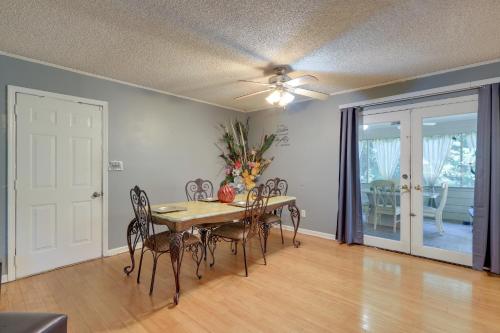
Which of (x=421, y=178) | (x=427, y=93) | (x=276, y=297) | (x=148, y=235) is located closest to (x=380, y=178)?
(x=421, y=178)

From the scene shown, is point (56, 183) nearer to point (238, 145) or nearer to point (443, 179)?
point (238, 145)

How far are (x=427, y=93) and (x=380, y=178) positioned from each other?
50.8 inches

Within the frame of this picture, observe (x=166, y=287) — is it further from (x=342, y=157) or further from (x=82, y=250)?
A: (x=342, y=157)

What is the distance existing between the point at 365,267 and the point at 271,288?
1295mm

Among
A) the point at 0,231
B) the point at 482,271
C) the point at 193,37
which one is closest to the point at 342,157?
the point at 482,271

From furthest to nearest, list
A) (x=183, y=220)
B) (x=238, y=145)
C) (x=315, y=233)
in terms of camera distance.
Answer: (x=238, y=145), (x=315, y=233), (x=183, y=220)

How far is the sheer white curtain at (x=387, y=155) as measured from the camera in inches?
146

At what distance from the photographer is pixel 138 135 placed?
378 cm

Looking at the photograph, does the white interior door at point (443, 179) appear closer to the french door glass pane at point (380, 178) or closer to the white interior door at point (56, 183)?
the french door glass pane at point (380, 178)

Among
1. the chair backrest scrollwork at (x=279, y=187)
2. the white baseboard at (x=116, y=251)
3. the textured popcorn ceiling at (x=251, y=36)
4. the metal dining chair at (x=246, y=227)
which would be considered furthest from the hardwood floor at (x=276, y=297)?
the textured popcorn ceiling at (x=251, y=36)

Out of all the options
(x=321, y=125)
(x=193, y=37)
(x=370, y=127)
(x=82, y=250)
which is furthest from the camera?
(x=321, y=125)

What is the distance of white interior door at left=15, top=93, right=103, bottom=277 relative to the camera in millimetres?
2822

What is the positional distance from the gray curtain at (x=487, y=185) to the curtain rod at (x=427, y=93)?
0.07 meters

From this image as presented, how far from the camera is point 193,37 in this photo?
2.37m
